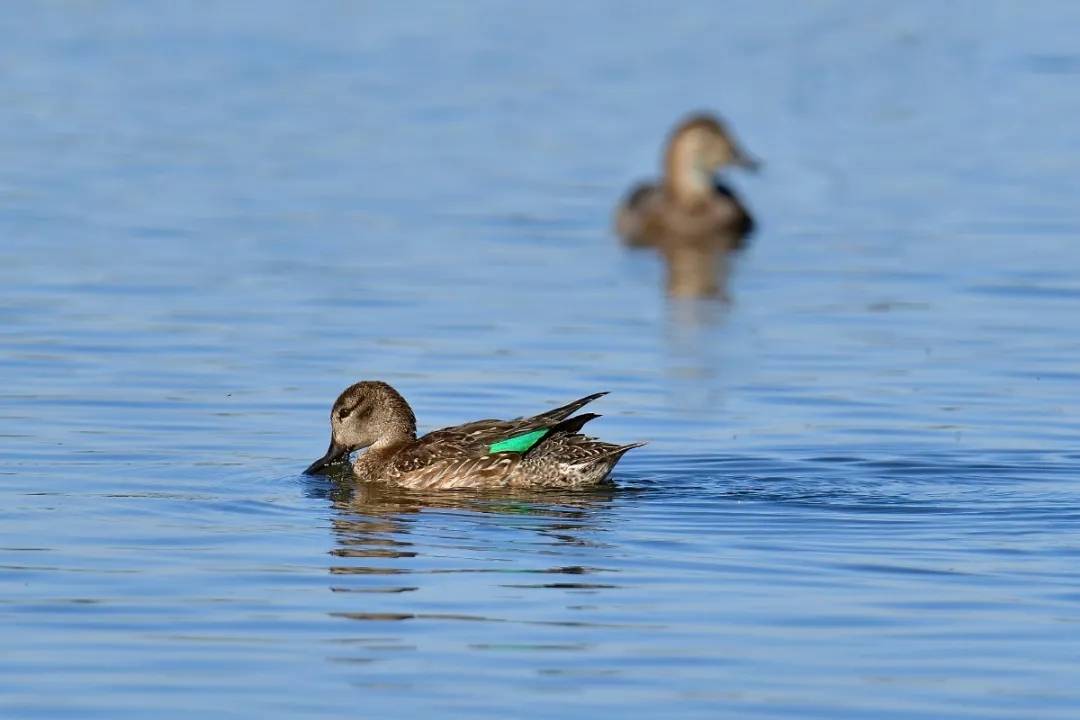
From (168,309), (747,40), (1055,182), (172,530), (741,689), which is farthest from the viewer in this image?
(747,40)

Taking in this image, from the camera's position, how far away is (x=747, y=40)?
35.1m

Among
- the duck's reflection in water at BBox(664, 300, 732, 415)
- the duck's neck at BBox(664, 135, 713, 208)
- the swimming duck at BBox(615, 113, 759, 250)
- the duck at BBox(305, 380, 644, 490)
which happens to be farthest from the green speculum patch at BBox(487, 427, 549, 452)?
the duck's neck at BBox(664, 135, 713, 208)

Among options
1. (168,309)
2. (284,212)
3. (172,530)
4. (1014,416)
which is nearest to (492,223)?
(284,212)

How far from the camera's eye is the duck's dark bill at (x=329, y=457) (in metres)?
12.0

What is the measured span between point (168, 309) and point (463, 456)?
5.75m

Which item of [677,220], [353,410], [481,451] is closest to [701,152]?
[677,220]

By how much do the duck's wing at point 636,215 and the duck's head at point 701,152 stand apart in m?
0.61

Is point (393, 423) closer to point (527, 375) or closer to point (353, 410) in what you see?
point (353, 410)

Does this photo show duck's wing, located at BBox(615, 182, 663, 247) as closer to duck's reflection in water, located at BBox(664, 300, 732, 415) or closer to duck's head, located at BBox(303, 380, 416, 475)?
duck's reflection in water, located at BBox(664, 300, 732, 415)

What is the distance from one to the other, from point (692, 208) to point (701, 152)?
762 mm

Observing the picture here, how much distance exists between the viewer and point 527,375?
49.1ft

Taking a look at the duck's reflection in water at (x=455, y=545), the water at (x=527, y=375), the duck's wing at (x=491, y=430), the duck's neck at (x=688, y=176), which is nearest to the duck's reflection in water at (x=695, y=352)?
the water at (x=527, y=375)

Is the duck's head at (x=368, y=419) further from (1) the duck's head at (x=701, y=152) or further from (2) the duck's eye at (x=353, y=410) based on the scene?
(1) the duck's head at (x=701, y=152)

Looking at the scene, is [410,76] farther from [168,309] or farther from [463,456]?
[463,456]
